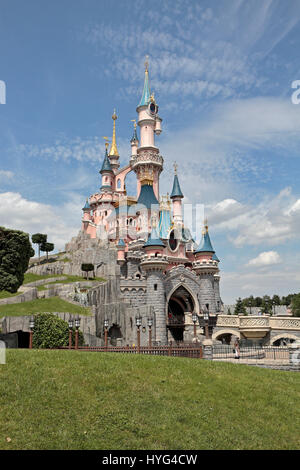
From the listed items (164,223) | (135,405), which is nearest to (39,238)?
(164,223)

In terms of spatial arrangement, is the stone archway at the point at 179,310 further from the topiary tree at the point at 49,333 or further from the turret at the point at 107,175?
the turret at the point at 107,175

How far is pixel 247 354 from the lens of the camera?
28891 mm

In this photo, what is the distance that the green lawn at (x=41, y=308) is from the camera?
30248mm

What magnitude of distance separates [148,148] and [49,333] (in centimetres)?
3674

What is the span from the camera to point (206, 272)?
4453 centimetres

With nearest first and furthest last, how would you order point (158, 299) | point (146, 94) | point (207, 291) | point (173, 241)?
point (158, 299) < point (207, 291) < point (173, 241) < point (146, 94)

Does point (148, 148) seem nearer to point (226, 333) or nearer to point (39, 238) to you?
point (39, 238)

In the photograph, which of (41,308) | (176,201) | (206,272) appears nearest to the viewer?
(41,308)

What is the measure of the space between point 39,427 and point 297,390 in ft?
33.8

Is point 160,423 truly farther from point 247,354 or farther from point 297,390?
point 247,354

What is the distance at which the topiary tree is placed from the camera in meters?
24.5

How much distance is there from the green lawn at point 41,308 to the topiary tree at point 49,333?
5.00 metres

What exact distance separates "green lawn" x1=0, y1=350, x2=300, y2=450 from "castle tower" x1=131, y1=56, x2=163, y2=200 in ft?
139

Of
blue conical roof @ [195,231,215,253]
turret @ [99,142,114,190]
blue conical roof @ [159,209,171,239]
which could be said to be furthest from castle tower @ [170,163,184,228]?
turret @ [99,142,114,190]
